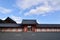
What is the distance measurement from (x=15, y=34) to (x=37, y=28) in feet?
44.0

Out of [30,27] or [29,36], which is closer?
[29,36]

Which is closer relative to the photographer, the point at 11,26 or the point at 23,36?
the point at 23,36

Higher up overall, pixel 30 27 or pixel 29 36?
pixel 30 27

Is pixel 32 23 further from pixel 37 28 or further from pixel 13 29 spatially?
pixel 13 29

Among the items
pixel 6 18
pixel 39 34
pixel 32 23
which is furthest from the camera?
pixel 6 18

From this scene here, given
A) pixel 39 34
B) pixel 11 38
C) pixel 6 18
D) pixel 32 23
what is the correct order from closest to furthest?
1. pixel 11 38
2. pixel 39 34
3. pixel 32 23
4. pixel 6 18

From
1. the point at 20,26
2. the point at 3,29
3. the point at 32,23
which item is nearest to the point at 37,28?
the point at 32,23

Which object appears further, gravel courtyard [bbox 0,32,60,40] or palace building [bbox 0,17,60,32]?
palace building [bbox 0,17,60,32]

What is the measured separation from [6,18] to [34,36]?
80.6 feet

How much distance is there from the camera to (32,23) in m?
23.2

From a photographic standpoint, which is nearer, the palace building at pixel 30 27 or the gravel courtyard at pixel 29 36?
the gravel courtyard at pixel 29 36

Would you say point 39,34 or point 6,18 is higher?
point 6,18

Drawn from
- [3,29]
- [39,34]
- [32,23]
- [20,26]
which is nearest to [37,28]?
[32,23]

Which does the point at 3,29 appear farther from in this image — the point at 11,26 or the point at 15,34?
the point at 15,34
